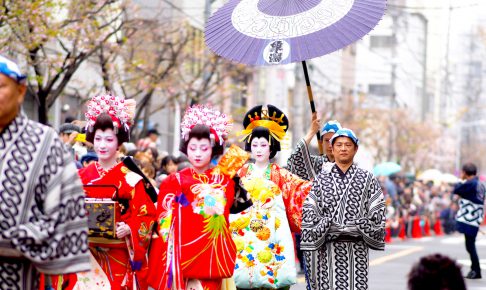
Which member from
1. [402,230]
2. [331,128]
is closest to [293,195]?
[331,128]

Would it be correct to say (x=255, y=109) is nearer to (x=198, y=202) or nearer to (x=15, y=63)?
(x=198, y=202)

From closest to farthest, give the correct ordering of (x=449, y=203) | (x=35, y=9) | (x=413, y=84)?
(x=35, y=9) → (x=449, y=203) → (x=413, y=84)

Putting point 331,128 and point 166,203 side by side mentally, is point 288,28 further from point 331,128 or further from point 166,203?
point 166,203

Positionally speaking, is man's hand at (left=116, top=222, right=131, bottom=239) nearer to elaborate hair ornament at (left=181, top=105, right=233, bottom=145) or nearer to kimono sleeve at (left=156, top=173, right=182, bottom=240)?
kimono sleeve at (left=156, top=173, right=182, bottom=240)

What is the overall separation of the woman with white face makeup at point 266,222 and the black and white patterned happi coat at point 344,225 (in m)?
0.41

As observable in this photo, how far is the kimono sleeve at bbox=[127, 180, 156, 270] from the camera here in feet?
26.7

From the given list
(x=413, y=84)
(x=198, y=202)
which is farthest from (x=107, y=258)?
(x=413, y=84)

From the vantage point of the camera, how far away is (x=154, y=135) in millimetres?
20922

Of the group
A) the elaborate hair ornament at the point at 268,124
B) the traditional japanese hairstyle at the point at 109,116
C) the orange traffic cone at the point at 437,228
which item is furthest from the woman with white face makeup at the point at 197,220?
the orange traffic cone at the point at 437,228

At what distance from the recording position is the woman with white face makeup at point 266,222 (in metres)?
9.71

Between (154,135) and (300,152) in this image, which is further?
(154,135)

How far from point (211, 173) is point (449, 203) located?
30311mm

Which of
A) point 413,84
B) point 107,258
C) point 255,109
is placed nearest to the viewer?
point 107,258

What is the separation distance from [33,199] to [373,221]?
4625mm
